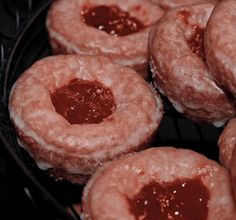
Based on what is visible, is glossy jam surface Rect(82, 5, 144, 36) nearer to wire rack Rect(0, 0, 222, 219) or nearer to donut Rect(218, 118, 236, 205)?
wire rack Rect(0, 0, 222, 219)

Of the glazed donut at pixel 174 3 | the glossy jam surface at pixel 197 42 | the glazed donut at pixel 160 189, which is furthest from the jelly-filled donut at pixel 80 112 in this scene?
the glazed donut at pixel 174 3

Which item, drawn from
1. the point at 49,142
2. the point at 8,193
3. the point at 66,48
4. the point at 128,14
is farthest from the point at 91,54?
the point at 8,193

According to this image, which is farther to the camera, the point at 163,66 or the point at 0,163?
the point at 0,163

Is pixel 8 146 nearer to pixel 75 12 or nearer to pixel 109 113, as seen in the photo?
pixel 109 113

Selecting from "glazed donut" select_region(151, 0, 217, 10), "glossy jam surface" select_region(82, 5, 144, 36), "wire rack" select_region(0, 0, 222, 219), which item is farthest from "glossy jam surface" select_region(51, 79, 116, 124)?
A: "glazed donut" select_region(151, 0, 217, 10)

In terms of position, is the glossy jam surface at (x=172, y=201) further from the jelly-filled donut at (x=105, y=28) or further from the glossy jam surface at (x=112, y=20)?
the glossy jam surface at (x=112, y=20)
